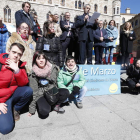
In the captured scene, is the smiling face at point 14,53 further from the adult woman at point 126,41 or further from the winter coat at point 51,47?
the adult woman at point 126,41

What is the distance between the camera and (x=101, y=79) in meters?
3.57

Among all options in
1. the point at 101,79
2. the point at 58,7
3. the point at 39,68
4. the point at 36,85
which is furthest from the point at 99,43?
the point at 58,7

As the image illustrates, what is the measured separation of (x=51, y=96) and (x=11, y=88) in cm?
71

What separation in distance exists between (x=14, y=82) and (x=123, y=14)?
1818 inches

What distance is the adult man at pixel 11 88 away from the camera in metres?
1.79

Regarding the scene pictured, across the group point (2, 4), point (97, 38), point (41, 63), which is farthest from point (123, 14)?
point (41, 63)

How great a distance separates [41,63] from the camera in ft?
7.67

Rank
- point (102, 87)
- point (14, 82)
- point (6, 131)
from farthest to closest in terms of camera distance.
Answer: point (102, 87) < point (14, 82) < point (6, 131)

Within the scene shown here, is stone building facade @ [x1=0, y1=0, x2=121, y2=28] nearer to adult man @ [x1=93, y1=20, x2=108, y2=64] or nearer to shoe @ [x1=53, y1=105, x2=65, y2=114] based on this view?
adult man @ [x1=93, y1=20, x2=108, y2=64]

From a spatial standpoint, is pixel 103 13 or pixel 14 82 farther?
pixel 103 13

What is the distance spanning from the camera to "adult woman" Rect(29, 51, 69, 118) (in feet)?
7.44

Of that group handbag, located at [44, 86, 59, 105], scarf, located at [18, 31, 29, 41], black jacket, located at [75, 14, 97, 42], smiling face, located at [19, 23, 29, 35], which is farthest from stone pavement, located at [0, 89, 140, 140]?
black jacket, located at [75, 14, 97, 42]

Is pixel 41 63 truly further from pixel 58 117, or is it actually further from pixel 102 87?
pixel 102 87

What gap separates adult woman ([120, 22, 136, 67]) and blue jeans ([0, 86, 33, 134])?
4.31m
